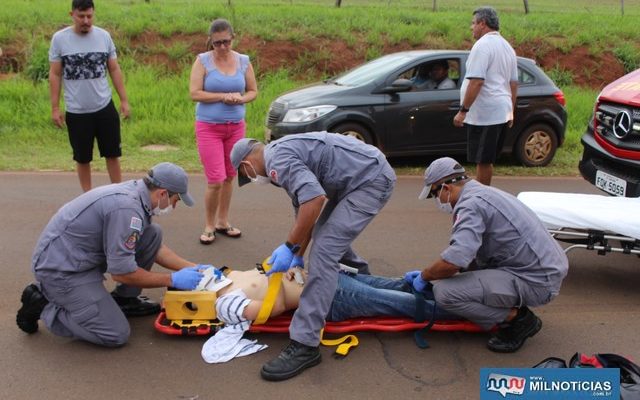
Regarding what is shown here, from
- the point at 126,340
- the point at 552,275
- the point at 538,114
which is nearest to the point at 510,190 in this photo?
the point at 538,114

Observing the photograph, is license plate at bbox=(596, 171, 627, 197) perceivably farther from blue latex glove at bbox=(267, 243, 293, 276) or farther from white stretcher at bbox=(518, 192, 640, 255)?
blue latex glove at bbox=(267, 243, 293, 276)

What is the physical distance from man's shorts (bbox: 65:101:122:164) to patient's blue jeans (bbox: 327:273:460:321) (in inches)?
126

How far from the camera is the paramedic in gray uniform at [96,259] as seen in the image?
3.90 m

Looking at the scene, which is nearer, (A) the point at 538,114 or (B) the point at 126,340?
(B) the point at 126,340

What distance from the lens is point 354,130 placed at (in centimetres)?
882

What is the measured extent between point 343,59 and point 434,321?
36.5 feet

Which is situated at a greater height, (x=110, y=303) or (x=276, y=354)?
(x=110, y=303)

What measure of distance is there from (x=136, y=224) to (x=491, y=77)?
428 cm

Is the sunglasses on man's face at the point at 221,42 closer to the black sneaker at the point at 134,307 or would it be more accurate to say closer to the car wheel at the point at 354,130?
the black sneaker at the point at 134,307

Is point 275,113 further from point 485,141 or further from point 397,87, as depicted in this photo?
point 485,141

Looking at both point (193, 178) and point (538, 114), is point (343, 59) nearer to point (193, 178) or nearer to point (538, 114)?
point (538, 114)

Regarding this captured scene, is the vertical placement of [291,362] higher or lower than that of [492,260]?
lower

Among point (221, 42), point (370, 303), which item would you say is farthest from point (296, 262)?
point (221, 42)

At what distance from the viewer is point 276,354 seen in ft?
13.4
